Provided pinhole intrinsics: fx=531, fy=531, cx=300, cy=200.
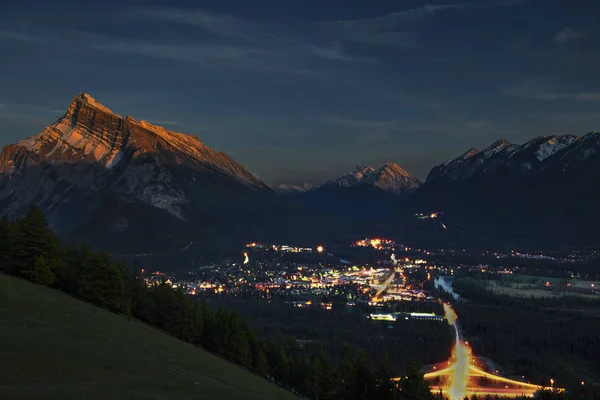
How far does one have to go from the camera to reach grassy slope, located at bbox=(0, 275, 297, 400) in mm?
26000

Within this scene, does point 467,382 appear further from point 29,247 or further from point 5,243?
point 5,243

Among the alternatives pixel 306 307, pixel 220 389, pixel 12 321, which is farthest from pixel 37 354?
pixel 306 307

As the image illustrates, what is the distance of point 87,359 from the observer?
31953mm

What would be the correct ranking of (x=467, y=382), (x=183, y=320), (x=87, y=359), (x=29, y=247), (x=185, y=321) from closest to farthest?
(x=87, y=359) < (x=29, y=247) < (x=183, y=320) < (x=185, y=321) < (x=467, y=382)

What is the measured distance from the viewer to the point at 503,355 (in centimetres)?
11756

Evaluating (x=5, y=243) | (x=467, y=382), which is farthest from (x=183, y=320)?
(x=467, y=382)

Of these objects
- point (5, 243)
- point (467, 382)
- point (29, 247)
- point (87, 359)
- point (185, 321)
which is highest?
point (5, 243)

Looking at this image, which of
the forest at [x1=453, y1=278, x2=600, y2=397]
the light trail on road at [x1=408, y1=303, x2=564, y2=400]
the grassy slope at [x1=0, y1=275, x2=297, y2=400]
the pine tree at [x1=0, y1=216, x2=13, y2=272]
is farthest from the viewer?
the forest at [x1=453, y1=278, x2=600, y2=397]

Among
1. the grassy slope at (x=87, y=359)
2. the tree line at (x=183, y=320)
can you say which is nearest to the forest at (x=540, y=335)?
the tree line at (x=183, y=320)

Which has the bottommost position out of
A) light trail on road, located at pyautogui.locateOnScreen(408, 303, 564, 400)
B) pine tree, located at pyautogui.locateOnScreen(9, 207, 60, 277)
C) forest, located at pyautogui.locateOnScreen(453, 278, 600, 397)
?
light trail on road, located at pyautogui.locateOnScreen(408, 303, 564, 400)

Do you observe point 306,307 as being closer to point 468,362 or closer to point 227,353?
point 468,362

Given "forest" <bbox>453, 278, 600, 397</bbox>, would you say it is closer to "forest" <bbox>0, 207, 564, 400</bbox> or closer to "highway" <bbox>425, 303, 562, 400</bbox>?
"highway" <bbox>425, 303, 562, 400</bbox>

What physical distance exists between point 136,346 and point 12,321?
919cm

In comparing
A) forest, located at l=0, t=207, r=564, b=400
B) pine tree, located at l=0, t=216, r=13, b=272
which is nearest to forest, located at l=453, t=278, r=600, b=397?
forest, located at l=0, t=207, r=564, b=400
